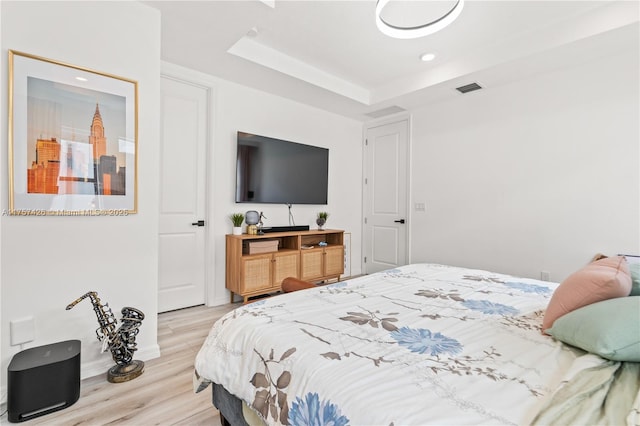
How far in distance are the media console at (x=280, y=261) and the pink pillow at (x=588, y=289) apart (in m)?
2.65

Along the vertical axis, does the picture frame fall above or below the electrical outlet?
above

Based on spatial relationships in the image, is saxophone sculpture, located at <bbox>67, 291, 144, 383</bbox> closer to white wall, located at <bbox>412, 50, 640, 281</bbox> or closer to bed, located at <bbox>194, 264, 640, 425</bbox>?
bed, located at <bbox>194, 264, 640, 425</bbox>

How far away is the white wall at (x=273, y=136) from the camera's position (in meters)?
3.33

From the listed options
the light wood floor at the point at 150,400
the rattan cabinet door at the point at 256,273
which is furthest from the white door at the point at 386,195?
the light wood floor at the point at 150,400

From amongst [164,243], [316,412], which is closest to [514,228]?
[316,412]

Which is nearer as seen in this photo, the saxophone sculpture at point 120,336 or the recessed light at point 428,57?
the saxophone sculpture at point 120,336

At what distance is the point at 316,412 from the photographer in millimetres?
834

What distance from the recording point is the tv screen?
3498 millimetres

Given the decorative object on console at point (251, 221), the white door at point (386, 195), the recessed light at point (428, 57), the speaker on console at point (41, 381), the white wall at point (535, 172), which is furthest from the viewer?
the white door at point (386, 195)

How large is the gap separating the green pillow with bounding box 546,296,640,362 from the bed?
41 millimetres

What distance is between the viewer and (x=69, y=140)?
1829 millimetres

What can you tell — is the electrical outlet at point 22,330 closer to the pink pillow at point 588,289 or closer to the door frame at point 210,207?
the door frame at point 210,207

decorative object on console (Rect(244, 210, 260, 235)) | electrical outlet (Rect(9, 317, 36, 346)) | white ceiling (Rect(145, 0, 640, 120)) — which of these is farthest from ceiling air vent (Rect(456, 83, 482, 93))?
electrical outlet (Rect(9, 317, 36, 346))

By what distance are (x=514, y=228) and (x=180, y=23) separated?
3.82 metres
